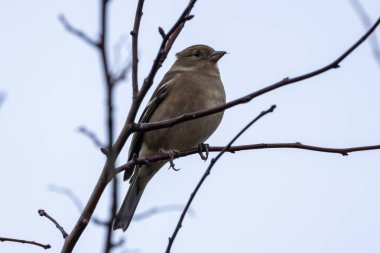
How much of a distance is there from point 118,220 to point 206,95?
1.78m

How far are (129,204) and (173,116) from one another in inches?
49.4

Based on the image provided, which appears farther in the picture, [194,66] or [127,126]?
[194,66]

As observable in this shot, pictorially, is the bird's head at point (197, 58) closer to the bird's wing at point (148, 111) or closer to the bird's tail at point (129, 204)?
the bird's wing at point (148, 111)

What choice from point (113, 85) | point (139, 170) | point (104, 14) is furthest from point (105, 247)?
point (139, 170)

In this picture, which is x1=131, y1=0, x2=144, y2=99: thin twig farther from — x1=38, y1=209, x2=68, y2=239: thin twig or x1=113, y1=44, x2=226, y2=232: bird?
→ x1=113, y1=44, x2=226, y2=232: bird

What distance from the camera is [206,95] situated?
7262mm

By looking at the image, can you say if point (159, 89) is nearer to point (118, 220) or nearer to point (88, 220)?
point (118, 220)

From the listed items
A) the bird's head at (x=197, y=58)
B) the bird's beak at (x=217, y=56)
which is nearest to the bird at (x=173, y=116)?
the bird's head at (x=197, y=58)

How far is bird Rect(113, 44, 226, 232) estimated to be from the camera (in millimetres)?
7020

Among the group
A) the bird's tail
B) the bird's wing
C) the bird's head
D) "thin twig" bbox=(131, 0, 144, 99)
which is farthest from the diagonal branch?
the bird's head

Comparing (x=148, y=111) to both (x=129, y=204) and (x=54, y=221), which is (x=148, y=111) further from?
(x=54, y=221)

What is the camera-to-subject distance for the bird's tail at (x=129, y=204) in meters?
6.92

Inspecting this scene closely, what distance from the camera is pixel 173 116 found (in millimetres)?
7094

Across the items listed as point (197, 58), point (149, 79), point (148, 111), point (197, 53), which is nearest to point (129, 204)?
point (148, 111)
